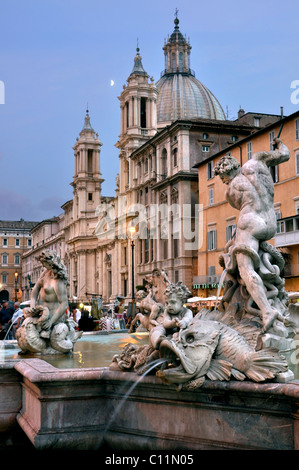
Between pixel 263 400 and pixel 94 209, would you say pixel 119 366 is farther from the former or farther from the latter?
pixel 94 209

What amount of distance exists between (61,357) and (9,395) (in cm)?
161

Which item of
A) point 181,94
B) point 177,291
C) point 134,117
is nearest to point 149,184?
point 134,117

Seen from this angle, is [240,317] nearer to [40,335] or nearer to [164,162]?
[40,335]

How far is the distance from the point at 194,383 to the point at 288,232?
2586 centimetres

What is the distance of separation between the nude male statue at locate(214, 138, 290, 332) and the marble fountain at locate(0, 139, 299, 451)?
0.01 m

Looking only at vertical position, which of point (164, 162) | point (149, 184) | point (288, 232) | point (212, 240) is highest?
point (164, 162)

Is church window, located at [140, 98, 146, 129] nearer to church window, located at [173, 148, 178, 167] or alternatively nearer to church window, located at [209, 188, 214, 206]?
church window, located at [173, 148, 178, 167]

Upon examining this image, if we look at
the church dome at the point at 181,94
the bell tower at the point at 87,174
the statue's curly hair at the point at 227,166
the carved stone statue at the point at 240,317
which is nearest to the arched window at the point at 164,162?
the church dome at the point at 181,94

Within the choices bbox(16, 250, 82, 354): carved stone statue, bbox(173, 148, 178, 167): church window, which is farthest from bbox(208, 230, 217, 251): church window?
bbox(16, 250, 82, 354): carved stone statue

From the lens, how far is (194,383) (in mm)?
4121

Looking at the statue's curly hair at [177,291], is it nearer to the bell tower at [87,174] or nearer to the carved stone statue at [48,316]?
the carved stone statue at [48,316]

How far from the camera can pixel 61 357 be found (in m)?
6.99

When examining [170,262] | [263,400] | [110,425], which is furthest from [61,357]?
[170,262]
